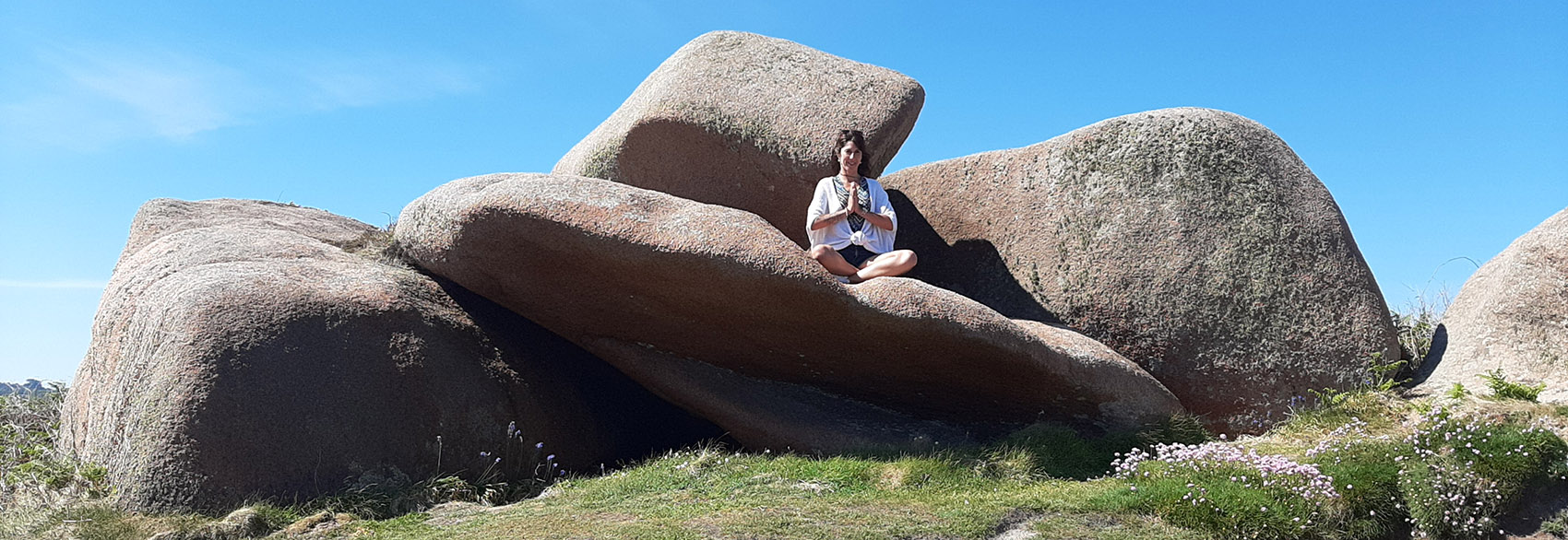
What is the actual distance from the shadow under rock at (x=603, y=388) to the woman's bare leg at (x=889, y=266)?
5.53 ft

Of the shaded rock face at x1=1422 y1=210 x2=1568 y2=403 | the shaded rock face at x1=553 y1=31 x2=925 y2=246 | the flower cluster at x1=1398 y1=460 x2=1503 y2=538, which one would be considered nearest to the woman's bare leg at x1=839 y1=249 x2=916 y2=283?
the shaded rock face at x1=553 y1=31 x2=925 y2=246

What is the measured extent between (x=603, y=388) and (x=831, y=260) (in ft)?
7.27

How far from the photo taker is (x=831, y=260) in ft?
26.3

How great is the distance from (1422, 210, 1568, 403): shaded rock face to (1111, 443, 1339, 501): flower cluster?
3165mm

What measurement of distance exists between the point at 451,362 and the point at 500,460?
2.56 ft

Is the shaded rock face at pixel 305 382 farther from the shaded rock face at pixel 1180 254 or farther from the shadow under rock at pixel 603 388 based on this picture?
the shaded rock face at pixel 1180 254

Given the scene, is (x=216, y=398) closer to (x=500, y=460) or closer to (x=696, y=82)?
(x=500, y=460)

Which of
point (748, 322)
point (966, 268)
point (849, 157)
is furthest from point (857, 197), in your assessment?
point (966, 268)

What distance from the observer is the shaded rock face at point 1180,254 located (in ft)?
29.8

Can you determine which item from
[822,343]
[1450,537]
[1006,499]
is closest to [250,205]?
[822,343]

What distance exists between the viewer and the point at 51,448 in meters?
9.29

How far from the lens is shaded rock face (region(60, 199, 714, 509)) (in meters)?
7.17

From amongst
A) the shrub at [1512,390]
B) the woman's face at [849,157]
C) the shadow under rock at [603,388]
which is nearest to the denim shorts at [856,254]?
the woman's face at [849,157]

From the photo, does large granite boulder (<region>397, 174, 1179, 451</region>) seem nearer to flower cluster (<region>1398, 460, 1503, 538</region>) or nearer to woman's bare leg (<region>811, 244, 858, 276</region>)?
woman's bare leg (<region>811, 244, 858, 276</region>)
